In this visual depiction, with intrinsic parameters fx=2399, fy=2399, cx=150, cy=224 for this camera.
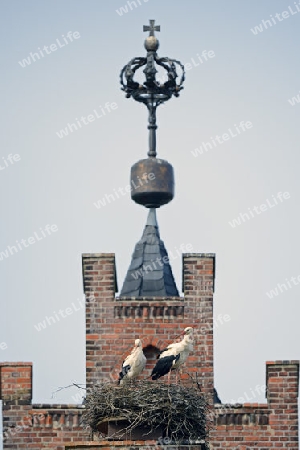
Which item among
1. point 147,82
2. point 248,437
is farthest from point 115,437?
point 147,82

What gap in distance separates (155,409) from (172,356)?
151 centimetres

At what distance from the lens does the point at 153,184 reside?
3722cm

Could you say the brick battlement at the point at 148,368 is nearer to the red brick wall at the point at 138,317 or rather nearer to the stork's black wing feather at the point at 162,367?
the red brick wall at the point at 138,317

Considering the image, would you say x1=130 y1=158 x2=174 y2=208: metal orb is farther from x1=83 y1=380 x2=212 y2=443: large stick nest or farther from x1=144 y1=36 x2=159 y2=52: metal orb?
x1=83 y1=380 x2=212 y2=443: large stick nest

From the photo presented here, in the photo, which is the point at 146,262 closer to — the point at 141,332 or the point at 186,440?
the point at 141,332

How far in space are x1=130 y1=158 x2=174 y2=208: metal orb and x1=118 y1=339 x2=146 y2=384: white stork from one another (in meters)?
3.89

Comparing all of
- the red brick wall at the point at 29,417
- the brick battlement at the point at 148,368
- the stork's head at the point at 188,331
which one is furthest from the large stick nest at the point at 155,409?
the red brick wall at the point at 29,417

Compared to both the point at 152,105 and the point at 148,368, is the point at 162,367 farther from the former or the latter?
the point at 152,105

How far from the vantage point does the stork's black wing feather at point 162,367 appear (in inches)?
1329

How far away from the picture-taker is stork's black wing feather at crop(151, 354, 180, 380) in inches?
1329

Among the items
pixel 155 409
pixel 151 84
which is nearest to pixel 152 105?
pixel 151 84

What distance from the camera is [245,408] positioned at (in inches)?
1385

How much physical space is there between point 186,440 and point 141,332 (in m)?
3.56

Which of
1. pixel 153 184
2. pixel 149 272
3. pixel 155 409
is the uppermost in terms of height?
pixel 153 184
